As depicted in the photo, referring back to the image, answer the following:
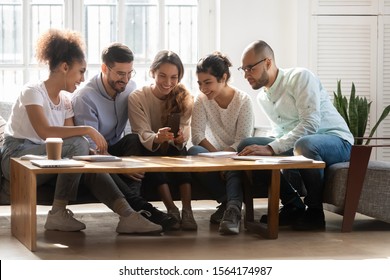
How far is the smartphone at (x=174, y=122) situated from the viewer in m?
4.35

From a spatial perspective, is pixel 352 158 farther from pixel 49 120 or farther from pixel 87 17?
pixel 87 17

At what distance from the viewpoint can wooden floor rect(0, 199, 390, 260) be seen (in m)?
3.43

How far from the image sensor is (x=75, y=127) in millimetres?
3975

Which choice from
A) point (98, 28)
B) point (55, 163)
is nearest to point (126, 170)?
point (55, 163)

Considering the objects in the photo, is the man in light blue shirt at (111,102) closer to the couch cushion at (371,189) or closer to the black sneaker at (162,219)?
the black sneaker at (162,219)

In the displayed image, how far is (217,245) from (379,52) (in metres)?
3.02

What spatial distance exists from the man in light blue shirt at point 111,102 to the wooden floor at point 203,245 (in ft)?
1.29

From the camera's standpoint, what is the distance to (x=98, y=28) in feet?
19.5

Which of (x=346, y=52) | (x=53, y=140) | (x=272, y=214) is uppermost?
(x=346, y=52)

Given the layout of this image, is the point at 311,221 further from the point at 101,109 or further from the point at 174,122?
the point at 101,109

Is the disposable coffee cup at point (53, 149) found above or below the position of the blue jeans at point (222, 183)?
above

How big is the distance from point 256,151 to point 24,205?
1200mm

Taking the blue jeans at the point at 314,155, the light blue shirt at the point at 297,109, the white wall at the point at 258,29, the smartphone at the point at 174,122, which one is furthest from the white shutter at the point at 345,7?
the smartphone at the point at 174,122
